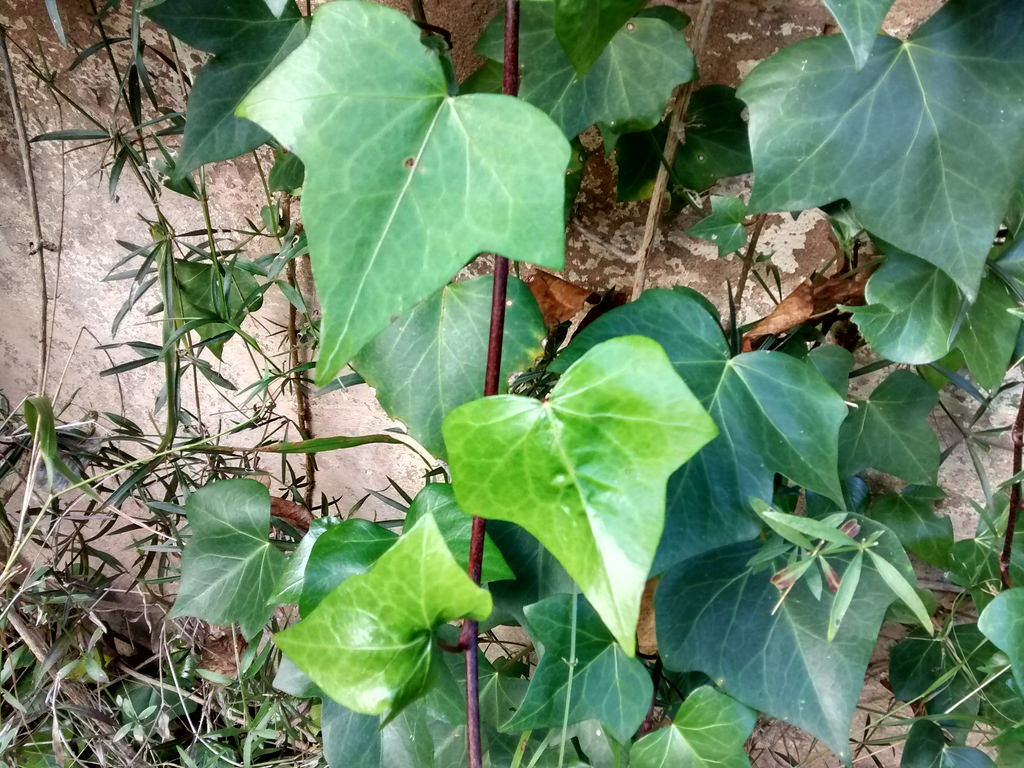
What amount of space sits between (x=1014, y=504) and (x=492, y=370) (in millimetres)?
432

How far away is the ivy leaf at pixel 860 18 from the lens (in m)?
0.30

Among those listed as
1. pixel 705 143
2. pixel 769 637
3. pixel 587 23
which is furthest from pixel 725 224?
pixel 769 637

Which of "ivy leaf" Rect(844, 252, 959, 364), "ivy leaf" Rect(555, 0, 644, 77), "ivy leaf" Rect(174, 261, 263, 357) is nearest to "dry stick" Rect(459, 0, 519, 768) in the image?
"ivy leaf" Rect(555, 0, 644, 77)

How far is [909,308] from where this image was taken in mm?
439

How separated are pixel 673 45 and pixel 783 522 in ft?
0.97

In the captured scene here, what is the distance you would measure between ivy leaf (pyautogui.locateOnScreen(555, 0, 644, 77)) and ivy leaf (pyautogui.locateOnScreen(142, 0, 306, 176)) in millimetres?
230

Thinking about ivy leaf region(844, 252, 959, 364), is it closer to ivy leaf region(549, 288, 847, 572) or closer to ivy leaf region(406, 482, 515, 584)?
ivy leaf region(549, 288, 847, 572)

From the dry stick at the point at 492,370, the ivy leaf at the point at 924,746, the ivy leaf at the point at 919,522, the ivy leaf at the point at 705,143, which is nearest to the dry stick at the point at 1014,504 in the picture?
the ivy leaf at the point at 919,522

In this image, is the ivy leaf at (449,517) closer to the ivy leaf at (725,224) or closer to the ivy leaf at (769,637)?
the ivy leaf at (769,637)

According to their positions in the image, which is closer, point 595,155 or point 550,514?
point 550,514

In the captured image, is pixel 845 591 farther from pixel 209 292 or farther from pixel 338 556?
pixel 209 292

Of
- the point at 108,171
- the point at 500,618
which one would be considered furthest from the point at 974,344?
the point at 108,171

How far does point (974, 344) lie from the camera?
1.43 feet

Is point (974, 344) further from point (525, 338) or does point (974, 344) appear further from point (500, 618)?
point (500, 618)
